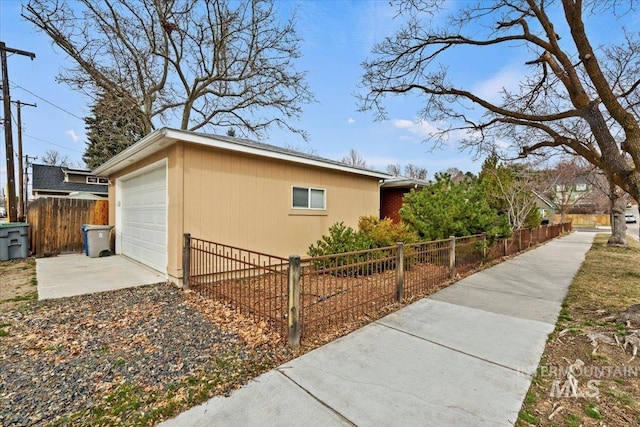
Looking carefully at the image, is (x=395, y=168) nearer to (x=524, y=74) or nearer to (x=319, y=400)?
(x=524, y=74)

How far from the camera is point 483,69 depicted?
7.98 metres

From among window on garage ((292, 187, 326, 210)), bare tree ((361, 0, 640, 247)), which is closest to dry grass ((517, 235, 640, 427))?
bare tree ((361, 0, 640, 247))

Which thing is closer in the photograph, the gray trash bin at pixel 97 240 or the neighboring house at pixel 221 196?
the neighboring house at pixel 221 196

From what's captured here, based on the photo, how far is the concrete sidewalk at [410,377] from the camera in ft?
7.51

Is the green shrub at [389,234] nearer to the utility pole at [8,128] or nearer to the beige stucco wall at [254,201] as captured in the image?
the beige stucco wall at [254,201]

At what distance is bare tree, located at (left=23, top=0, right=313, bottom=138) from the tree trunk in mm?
15690

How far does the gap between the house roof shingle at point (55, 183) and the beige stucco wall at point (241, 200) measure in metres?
20.5

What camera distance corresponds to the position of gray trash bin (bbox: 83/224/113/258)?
29.9 feet

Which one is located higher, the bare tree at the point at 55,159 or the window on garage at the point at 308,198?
the bare tree at the point at 55,159

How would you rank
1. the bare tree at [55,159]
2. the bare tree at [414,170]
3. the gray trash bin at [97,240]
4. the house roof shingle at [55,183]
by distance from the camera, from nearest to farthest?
1. the gray trash bin at [97,240]
2. the house roof shingle at [55,183]
3. the bare tree at [55,159]
4. the bare tree at [414,170]

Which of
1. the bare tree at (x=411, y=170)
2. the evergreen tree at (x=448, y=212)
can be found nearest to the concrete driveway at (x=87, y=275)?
the evergreen tree at (x=448, y=212)

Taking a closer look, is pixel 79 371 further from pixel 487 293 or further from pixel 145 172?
pixel 487 293

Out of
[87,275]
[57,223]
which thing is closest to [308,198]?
[87,275]

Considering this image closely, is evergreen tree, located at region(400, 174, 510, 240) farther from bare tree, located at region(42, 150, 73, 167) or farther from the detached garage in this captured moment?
bare tree, located at region(42, 150, 73, 167)
